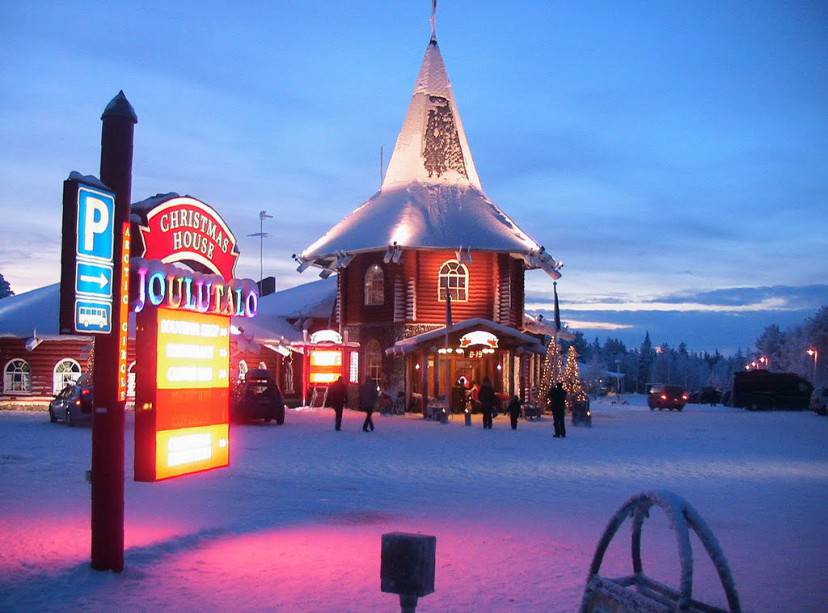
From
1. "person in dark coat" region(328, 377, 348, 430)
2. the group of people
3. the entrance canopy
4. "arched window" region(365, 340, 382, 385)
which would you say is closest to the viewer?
the group of people

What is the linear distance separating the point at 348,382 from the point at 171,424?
29.8 meters

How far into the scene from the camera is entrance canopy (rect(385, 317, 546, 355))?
33875 mm

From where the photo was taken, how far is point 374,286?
38281 millimetres

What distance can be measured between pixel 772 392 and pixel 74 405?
3906cm

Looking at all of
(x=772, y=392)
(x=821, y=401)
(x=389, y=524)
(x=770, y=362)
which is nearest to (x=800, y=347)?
(x=770, y=362)

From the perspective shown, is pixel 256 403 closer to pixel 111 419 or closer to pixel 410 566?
pixel 111 419

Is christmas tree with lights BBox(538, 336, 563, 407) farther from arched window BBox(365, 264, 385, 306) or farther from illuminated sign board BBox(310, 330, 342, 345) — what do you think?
illuminated sign board BBox(310, 330, 342, 345)

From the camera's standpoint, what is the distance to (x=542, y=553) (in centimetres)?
941

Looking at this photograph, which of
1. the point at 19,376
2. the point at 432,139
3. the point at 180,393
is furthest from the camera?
the point at 432,139

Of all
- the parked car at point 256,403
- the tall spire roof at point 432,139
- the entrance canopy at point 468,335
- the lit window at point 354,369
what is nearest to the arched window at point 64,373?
the lit window at point 354,369

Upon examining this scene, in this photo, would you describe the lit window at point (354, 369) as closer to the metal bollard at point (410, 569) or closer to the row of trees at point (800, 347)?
the metal bollard at point (410, 569)

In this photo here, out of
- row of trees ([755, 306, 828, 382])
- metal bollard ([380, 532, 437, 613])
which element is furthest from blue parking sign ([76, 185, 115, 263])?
row of trees ([755, 306, 828, 382])

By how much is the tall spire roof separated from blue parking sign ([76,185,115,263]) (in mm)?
32990

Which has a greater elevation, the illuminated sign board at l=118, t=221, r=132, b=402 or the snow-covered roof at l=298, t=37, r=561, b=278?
the snow-covered roof at l=298, t=37, r=561, b=278
